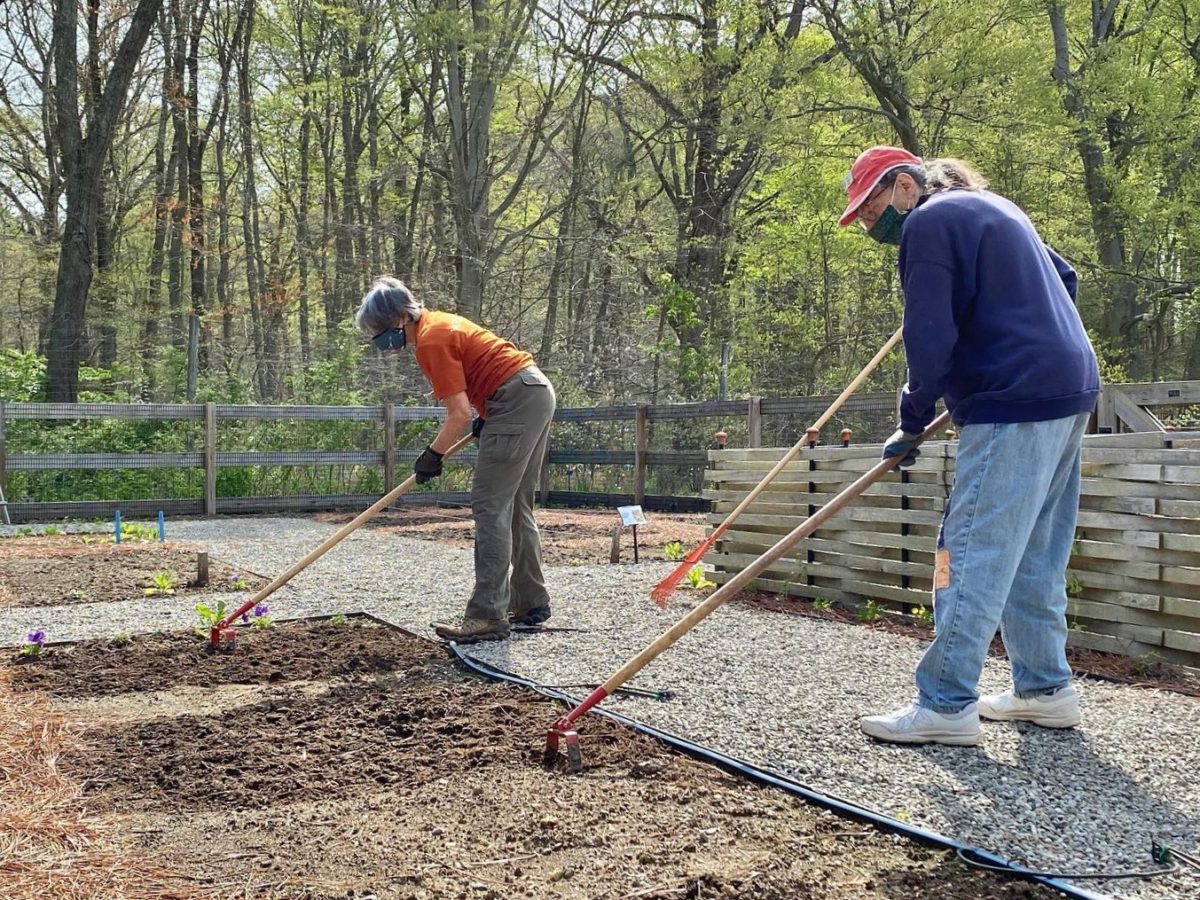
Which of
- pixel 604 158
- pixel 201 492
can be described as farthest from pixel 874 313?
pixel 201 492

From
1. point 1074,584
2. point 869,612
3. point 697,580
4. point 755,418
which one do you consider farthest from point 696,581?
point 755,418

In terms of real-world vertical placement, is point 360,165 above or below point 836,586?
above

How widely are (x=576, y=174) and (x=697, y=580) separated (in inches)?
530

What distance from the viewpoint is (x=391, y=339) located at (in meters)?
5.00

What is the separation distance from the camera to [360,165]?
69.8 feet

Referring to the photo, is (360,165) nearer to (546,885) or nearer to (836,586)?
(836,586)

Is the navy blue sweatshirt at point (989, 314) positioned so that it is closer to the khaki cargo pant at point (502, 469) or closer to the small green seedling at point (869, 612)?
the khaki cargo pant at point (502, 469)

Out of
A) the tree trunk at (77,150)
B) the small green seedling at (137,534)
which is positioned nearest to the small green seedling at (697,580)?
the small green seedling at (137,534)

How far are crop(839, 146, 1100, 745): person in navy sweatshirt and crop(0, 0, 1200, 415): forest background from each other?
10.7 metres

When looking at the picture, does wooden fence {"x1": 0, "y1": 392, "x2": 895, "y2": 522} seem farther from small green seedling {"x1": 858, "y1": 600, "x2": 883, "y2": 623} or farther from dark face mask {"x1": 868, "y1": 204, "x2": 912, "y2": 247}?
dark face mask {"x1": 868, "y1": 204, "x2": 912, "y2": 247}

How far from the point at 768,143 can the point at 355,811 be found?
14.4m

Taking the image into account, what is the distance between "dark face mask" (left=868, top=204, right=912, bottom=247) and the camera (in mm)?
3480

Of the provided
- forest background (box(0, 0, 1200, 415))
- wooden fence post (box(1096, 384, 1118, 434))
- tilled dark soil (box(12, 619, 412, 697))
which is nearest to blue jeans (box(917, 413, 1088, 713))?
tilled dark soil (box(12, 619, 412, 697))

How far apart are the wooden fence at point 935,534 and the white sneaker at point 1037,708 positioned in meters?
1.22
